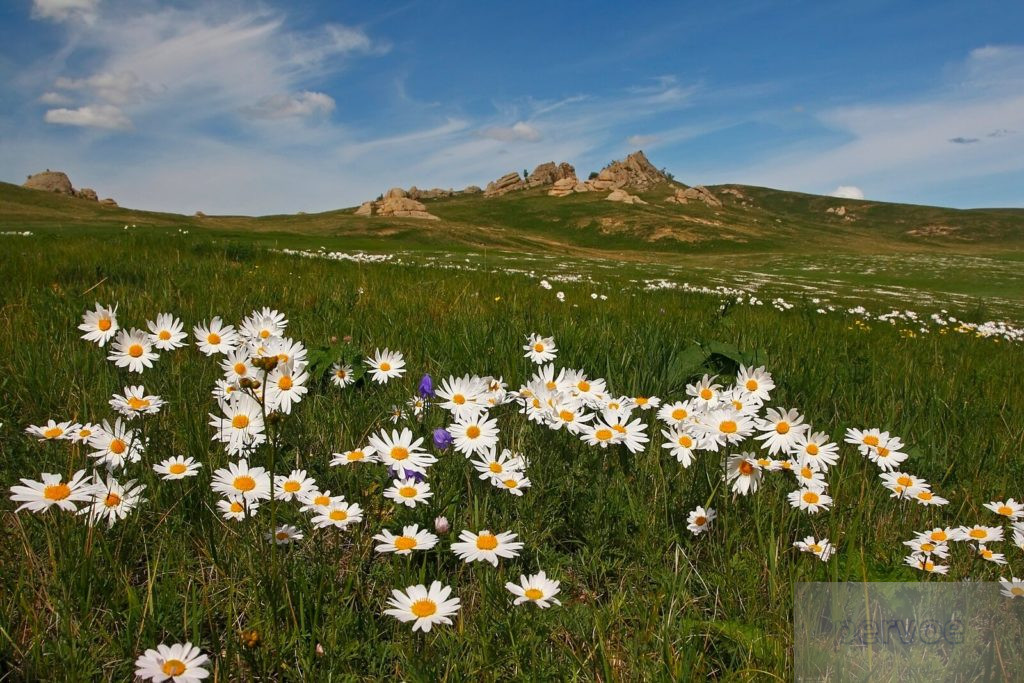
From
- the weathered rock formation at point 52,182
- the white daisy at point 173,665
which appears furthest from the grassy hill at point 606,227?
the white daisy at point 173,665

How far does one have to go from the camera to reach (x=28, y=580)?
1634mm

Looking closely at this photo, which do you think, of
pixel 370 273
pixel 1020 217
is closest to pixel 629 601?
pixel 370 273

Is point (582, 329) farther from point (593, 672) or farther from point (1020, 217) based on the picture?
point (1020, 217)

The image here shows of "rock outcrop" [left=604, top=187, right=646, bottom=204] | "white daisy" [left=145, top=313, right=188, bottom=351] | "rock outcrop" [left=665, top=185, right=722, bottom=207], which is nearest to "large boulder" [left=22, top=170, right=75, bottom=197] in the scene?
"rock outcrop" [left=604, top=187, right=646, bottom=204]

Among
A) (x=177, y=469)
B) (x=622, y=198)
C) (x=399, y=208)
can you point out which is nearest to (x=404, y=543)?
(x=177, y=469)

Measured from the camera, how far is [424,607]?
1.36 m

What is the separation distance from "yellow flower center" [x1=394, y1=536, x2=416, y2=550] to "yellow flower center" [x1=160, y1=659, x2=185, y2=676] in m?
0.53

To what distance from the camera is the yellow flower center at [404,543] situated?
154 centimetres

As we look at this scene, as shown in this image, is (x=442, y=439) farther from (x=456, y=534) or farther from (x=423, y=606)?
(x=423, y=606)

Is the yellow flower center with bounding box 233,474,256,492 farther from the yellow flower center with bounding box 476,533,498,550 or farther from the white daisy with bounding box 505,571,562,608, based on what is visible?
the white daisy with bounding box 505,571,562,608

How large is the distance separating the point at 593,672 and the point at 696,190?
208035 millimetres

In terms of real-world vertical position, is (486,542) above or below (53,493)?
below

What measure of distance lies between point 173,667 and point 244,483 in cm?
68

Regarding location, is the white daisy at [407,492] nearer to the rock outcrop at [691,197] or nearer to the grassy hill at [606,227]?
the grassy hill at [606,227]
